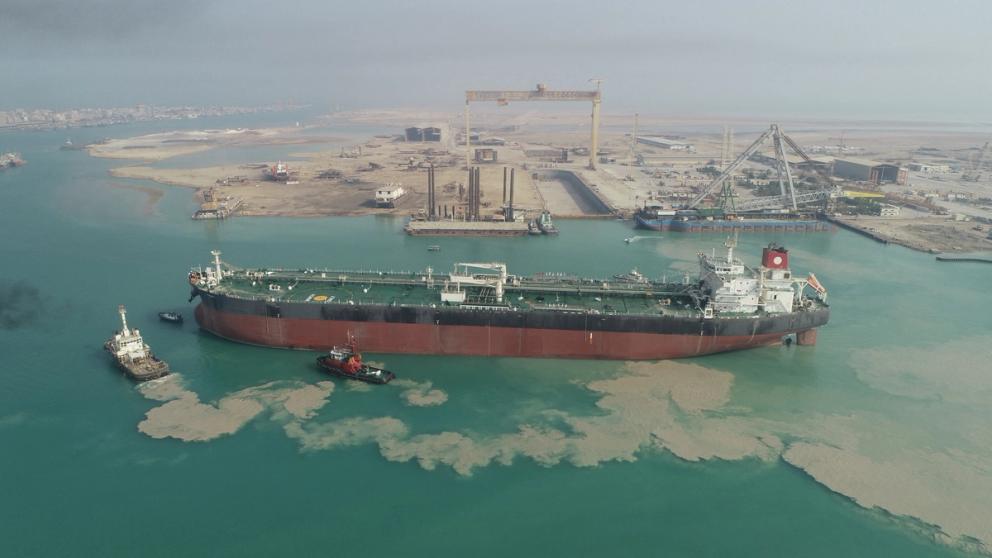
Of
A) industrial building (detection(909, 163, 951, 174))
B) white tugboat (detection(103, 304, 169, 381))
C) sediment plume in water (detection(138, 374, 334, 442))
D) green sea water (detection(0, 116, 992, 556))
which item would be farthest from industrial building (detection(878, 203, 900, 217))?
white tugboat (detection(103, 304, 169, 381))

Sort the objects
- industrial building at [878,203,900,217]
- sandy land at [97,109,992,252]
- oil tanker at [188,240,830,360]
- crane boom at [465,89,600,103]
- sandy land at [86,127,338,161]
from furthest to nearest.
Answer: sandy land at [86,127,338,161], crane boom at [465,89,600,103], sandy land at [97,109,992,252], industrial building at [878,203,900,217], oil tanker at [188,240,830,360]

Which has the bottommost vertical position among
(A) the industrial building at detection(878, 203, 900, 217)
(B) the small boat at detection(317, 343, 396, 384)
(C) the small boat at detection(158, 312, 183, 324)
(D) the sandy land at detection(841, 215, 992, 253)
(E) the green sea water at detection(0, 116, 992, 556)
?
(E) the green sea water at detection(0, 116, 992, 556)

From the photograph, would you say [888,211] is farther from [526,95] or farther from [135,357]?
[135,357]

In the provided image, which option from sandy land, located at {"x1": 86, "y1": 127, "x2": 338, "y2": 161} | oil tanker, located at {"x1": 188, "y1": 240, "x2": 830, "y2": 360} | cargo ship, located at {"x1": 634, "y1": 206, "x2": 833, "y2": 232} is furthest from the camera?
sandy land, located at {"x1": 86, "y1": 127, "x2": 338, "y2": 161}

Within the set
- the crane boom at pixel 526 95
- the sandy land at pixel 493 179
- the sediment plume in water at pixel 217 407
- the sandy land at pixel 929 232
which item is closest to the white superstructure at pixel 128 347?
the sediment plume in water at pixel 217 407

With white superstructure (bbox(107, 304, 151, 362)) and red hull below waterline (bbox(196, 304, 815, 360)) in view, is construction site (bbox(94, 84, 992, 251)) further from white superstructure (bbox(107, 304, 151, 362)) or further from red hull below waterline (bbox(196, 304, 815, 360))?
white superstructure (bbox(107, 304, 151, 362))

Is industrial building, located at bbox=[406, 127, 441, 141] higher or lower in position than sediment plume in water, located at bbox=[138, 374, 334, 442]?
higher

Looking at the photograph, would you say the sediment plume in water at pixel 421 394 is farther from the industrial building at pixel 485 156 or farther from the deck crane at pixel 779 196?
the industrial building at pixel 485 156
